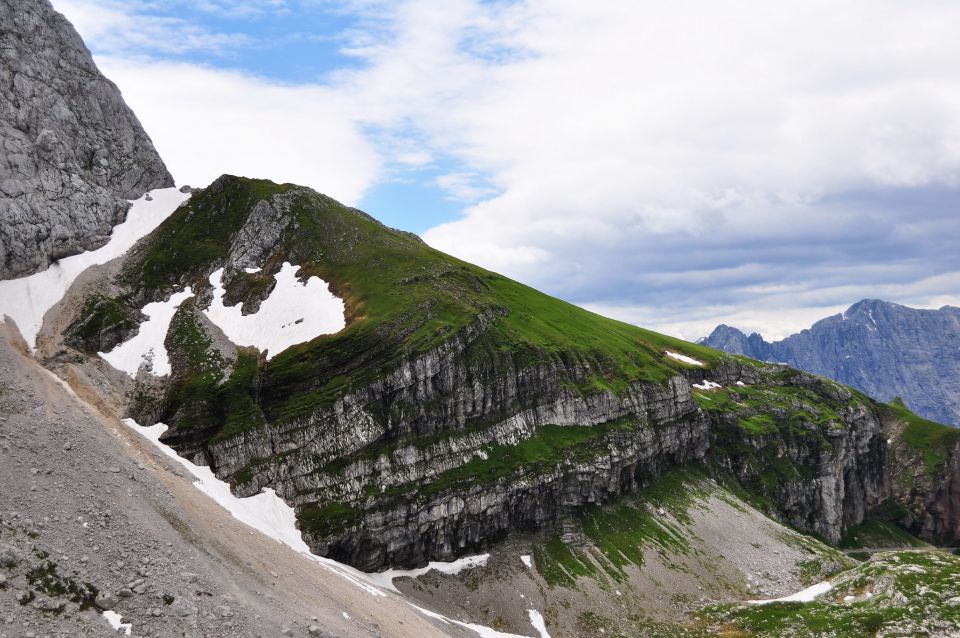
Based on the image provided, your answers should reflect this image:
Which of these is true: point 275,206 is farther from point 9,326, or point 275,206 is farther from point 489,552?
point 489,552

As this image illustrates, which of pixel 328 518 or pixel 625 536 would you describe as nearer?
pixel 328 518

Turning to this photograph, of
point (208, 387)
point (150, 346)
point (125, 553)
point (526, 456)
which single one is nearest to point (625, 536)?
point (526, 456)

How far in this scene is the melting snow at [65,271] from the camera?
294ft

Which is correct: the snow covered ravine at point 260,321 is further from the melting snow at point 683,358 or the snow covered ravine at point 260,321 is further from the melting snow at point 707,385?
the melting snow at point 683,358

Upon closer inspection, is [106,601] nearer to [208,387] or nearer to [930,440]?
[208,387]

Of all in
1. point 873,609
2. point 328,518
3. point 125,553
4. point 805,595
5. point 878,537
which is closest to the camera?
point 125,553

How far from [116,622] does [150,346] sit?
215ft

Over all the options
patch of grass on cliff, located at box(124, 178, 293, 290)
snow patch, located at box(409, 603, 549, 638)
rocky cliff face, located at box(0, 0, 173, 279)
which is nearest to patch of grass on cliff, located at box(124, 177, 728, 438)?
patch of grass on cliff, located at box(124, 178, 293, 290)

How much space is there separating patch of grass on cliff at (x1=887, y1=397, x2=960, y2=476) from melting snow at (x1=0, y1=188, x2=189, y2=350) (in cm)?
21583

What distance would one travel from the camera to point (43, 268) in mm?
100375

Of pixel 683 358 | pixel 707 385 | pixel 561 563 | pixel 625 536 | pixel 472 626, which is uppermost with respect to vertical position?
pixel 683 358

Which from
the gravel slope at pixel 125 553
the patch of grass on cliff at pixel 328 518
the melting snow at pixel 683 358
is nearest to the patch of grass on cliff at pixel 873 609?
the gravel slope at pixel 125 553

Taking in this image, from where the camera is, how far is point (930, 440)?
182875 mm

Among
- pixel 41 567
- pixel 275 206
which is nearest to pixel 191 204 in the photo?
pixel 275 206
